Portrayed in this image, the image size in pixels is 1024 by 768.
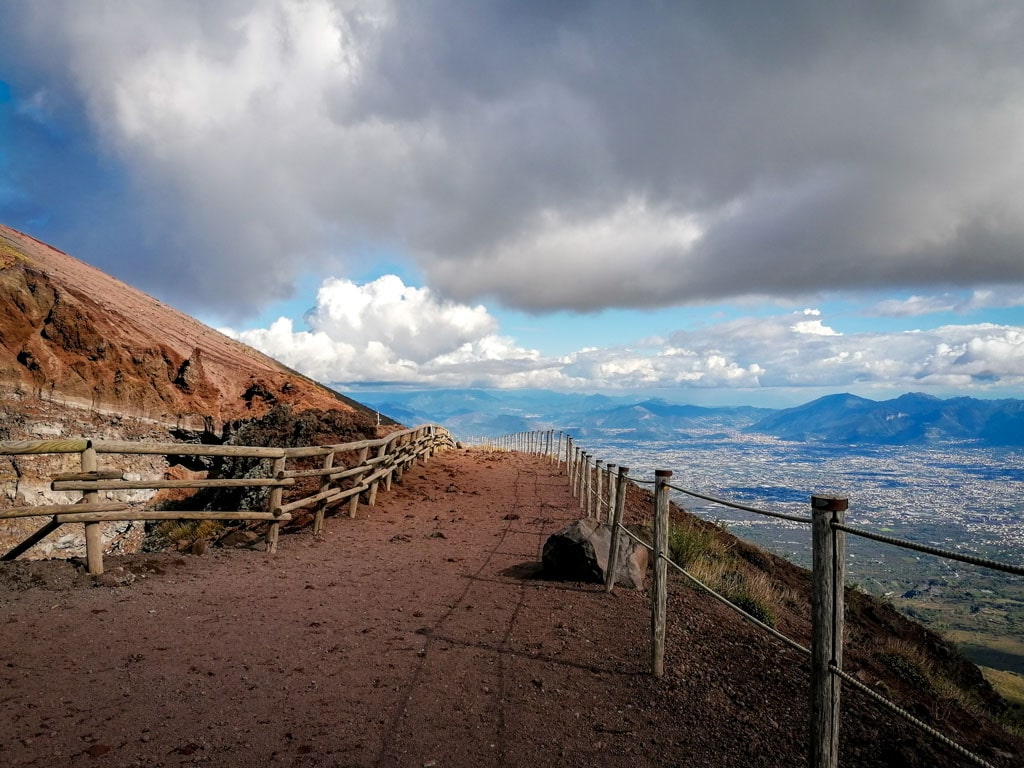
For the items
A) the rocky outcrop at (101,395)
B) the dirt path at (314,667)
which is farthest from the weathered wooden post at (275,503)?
the rocky outcrop at (101,395)

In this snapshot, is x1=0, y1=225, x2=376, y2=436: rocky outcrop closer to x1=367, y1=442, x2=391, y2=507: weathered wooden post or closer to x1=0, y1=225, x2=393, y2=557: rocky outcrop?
x1=0, y1=225, x2=393, y2=557: rocky outcrop

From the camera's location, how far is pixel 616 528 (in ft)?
25.5

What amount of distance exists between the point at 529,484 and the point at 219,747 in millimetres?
16693

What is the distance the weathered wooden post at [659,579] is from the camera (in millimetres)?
5438

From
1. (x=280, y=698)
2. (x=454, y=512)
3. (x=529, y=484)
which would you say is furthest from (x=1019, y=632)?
(x=280, y=698)

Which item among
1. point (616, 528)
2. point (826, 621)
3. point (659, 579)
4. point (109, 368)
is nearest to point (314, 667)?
point (659, 579)

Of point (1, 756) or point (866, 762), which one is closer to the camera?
point (1, 756)

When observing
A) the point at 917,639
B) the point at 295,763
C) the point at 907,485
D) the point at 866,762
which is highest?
the point at 295,763

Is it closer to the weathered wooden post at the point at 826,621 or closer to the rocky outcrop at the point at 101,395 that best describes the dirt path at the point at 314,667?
the weathered wooden post at the point at 826,621

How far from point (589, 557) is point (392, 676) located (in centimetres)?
Answer: 373

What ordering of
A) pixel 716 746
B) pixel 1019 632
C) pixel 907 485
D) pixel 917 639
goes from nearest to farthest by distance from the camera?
1. pixel 716 746
2. pixel 917 639
3. pixel 1019 632
4. pixel 907 485

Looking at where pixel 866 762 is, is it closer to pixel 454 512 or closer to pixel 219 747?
pixel 219 747

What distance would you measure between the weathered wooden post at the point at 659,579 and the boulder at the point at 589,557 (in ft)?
8.32

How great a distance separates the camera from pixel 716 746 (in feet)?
14.3
